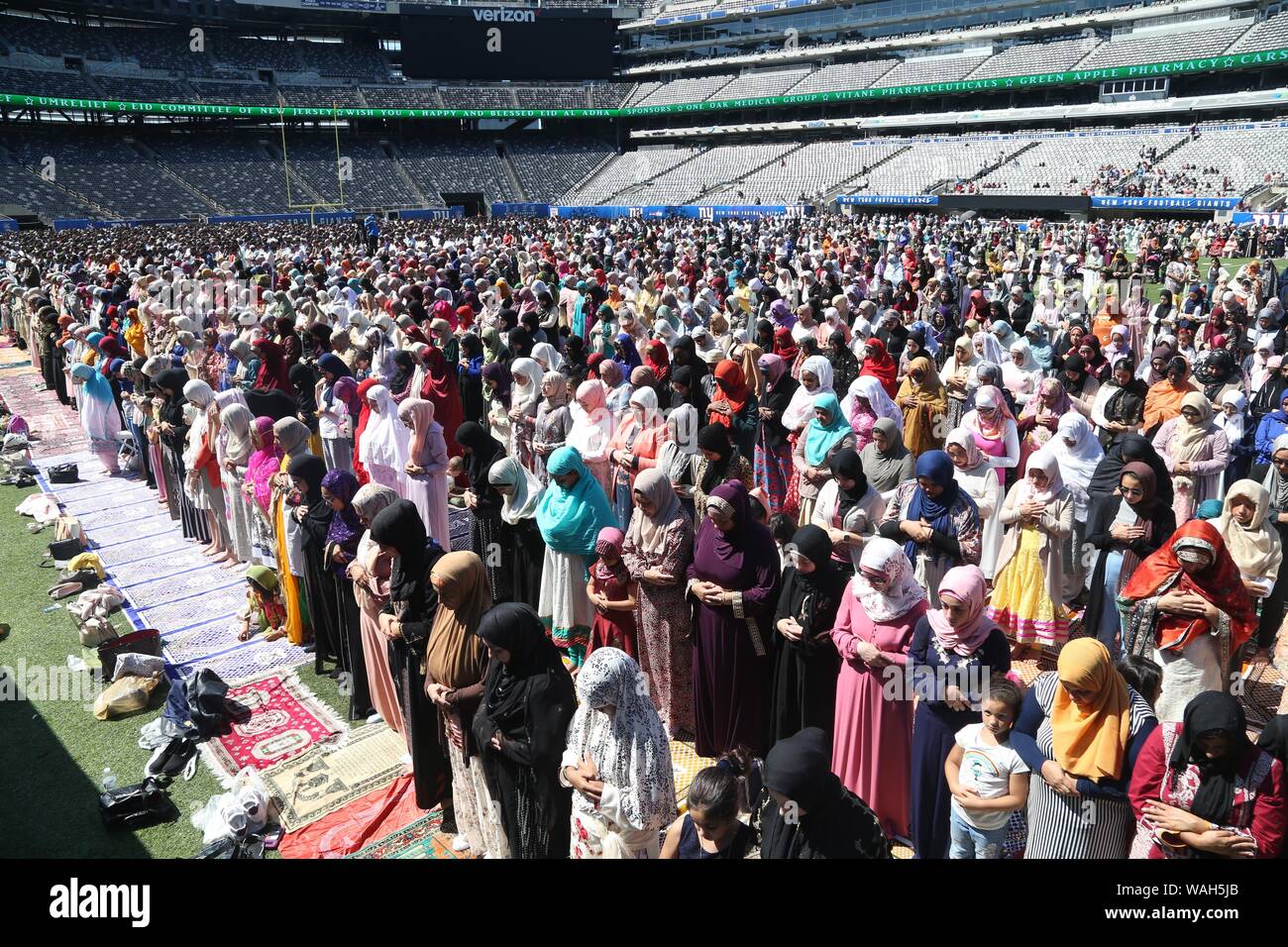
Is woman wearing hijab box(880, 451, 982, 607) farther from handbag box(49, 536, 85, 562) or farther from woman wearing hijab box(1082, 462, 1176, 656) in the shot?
handbag box(49, 536, 85, 562)

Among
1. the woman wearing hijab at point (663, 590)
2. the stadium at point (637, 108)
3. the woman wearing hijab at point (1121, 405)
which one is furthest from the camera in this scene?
the stadium at point (637, 108)

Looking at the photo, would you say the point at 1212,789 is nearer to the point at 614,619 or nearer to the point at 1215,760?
the point at 1215,760

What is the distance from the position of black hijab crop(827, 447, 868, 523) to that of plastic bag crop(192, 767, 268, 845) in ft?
10.0

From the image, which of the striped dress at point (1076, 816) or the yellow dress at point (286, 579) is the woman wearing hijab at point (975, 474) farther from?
the yellow dress at point (286, 579)

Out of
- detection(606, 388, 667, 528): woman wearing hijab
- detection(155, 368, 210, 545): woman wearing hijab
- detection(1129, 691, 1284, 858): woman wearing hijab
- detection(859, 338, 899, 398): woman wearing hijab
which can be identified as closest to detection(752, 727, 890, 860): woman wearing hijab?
detection(1129, 691, 1284, 858): woman wearing hijab

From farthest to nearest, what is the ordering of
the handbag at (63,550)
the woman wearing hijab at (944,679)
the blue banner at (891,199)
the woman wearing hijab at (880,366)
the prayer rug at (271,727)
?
the blue banner at (891,199), the woman wearing hijab at (880,366), the handbag at (63,550), the prayer rug at (271,727), the woman wearing hijab at (944,679)

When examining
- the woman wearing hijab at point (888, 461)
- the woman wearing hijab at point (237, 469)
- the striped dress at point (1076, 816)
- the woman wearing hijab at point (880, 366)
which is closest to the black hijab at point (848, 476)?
the woman wearing hijab at point (888, 461)

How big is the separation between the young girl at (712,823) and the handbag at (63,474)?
28.9 feet

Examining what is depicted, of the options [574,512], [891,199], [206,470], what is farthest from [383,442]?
[891,199]

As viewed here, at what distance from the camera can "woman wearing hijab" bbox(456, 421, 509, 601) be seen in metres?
5.37

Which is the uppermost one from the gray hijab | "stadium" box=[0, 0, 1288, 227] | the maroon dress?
"stadium" box=[0, 0, 1288, 227]

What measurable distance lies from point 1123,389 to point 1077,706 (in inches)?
181

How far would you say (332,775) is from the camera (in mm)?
4375

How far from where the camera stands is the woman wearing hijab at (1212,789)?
2.44 m
